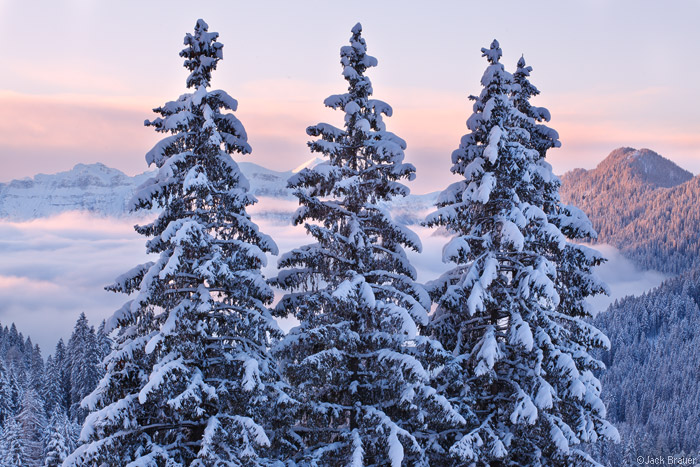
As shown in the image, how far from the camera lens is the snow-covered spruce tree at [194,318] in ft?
50.3

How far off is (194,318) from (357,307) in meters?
3.95

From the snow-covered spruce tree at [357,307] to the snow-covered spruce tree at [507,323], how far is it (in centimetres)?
136

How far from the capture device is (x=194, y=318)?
53.0 ft

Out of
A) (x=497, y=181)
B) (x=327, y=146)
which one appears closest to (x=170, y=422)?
(x=327, y=146)

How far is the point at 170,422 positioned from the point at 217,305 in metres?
2.99

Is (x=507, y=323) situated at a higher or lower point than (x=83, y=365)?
higher

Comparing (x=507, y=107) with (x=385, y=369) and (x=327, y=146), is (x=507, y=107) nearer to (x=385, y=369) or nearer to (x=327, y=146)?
(x=327, y=146)

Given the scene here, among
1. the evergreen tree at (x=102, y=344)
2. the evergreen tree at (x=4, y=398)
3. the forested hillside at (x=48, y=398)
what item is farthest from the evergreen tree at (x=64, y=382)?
the evergreen tree at (x=102, y=344)

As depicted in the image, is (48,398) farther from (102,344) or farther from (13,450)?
(13,450)

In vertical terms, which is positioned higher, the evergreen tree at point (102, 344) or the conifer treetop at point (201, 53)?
the conifer treetop at point (201, 53)

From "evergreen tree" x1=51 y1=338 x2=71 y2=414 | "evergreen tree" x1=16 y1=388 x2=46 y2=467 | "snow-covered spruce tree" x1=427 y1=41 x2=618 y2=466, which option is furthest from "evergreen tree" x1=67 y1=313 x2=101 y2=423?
"snow-covered spruce tree" x1=427 y1=41 x2=618 y2=466

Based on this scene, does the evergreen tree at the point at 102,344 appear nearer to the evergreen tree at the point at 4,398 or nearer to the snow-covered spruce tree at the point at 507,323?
the evergreen tree at the point at 4,398

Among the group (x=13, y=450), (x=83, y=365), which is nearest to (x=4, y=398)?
(x=83, y=365)

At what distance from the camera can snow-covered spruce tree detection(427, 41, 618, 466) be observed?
17203mm
